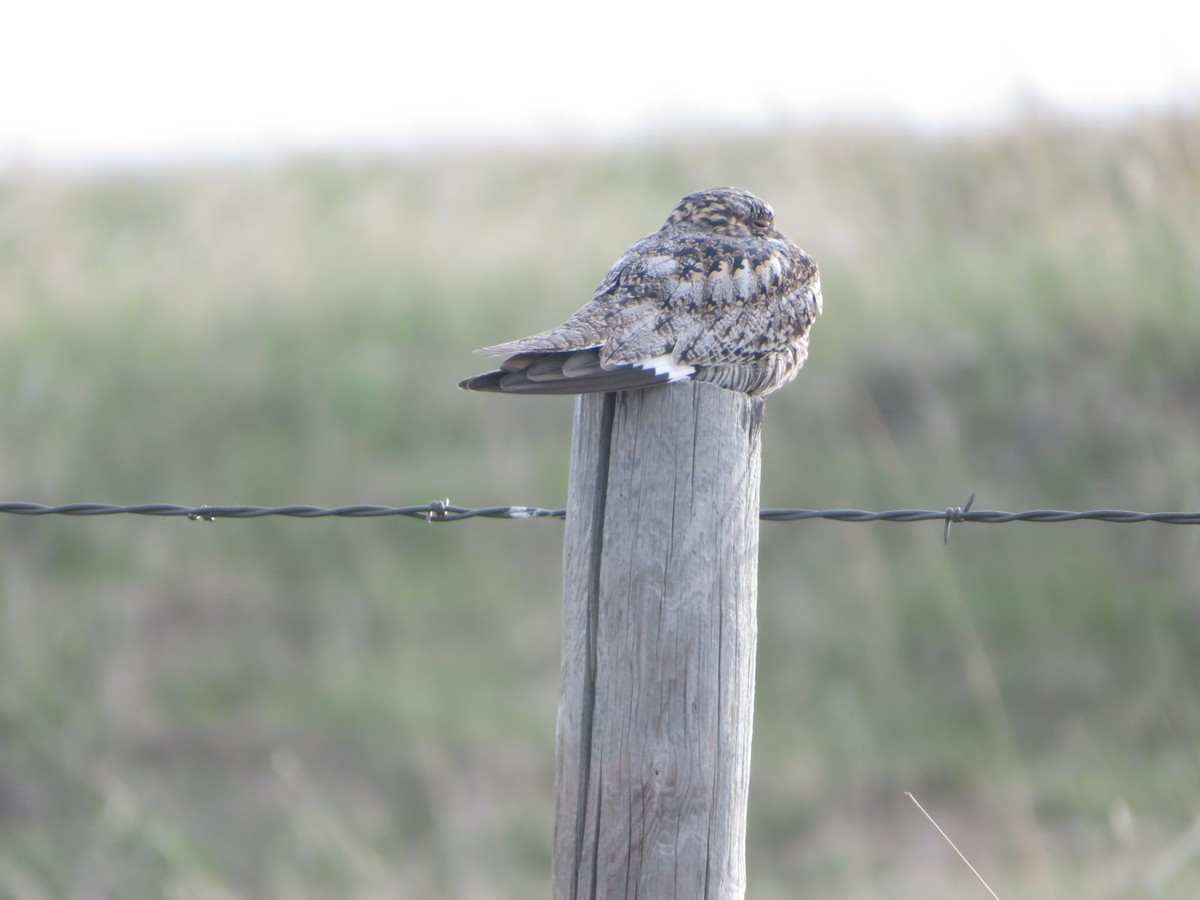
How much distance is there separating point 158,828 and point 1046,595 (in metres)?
4.68

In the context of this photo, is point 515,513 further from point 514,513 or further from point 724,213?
point 724,213

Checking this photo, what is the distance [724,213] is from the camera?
11.4ft

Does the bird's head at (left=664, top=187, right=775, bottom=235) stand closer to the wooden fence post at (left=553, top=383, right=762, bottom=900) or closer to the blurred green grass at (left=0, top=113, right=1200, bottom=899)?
the wooden fence post at (left=553, top=383, right=762, bottom=900)

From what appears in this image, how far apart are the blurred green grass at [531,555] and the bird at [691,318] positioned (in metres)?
2.87

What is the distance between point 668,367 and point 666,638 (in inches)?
22.3

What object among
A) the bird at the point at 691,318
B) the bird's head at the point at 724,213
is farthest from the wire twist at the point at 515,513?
the bird's head at the point at 724,213

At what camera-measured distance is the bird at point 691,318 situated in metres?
2.35

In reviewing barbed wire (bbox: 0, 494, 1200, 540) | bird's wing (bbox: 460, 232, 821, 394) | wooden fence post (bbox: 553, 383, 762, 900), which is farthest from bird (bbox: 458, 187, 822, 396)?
barbed wire (bbox: 0, 494, 1200, 540)

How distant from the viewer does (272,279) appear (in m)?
9.42

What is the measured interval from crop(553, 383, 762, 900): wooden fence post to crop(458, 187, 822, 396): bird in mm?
137

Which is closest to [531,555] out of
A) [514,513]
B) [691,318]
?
[691,318]

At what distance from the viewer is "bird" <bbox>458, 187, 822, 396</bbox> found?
7.72 ft

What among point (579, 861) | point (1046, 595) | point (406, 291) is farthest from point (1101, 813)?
point (406, 291)

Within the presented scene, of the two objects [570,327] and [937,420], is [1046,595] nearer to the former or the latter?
[937,420]
